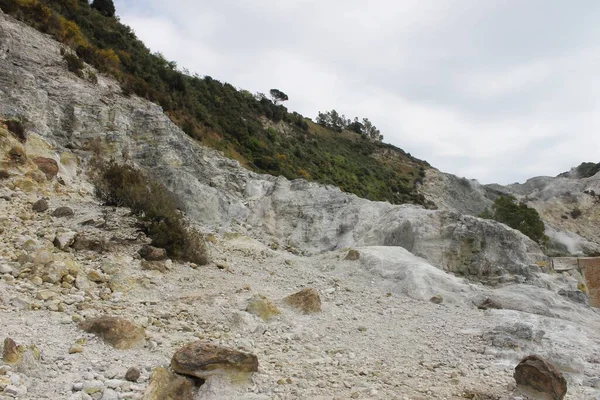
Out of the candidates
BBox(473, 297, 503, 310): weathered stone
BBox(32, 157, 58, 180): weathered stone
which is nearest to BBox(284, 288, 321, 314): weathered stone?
BBox(473, 297, 503, 310): weathered stone

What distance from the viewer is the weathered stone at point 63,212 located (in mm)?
9781

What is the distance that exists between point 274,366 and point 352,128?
70.6 metres

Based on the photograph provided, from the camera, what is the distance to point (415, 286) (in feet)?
38.0

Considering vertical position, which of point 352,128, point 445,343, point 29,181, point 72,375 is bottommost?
point 72,375

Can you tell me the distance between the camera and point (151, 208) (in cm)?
1097

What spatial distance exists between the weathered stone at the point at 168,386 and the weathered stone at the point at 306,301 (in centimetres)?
382

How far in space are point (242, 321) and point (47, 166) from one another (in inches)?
331

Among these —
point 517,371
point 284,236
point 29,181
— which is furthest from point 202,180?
point 517,371

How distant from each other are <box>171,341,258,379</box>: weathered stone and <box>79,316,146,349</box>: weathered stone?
2.46 ft

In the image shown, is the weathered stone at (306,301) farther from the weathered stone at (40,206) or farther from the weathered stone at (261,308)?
the weathered stone at (40,206)

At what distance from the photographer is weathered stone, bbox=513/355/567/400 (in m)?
6.09

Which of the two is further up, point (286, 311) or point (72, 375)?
point (286, 311)

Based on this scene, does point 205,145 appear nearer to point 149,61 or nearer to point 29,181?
point 149,61

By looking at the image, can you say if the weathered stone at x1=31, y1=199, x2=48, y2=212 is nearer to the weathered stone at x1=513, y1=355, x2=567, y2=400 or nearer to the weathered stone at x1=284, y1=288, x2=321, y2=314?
the weathered stone at x1=284, y1=288, x2=321, y2=314
